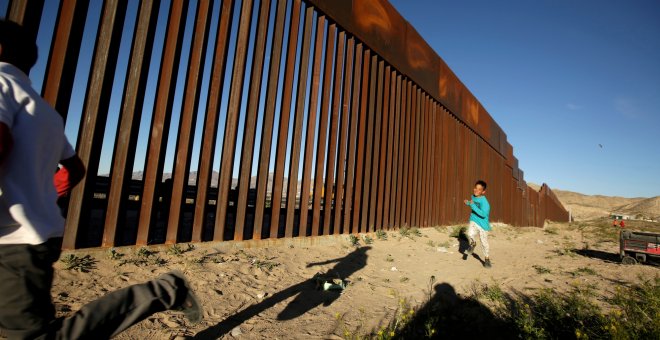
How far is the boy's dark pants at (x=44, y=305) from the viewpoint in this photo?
113cm

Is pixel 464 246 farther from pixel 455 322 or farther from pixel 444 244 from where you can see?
pixel 455 322

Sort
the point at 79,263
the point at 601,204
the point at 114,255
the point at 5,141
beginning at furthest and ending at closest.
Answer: the point at 601,204
the point at 114,255
the point at 79,263
the point at 5,141

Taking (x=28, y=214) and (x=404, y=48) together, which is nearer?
(x=28, y=214)

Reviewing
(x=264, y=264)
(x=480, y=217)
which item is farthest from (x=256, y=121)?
(x=480, y=217)

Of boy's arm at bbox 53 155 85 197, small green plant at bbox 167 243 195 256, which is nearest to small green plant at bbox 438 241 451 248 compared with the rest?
small green plant at bbox 167 243 195 256

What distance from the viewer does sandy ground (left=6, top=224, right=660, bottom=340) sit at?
98.9 inches

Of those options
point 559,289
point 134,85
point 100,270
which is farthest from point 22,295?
point 559,289

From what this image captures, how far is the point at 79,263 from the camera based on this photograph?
2861mm

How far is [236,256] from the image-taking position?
4.03 metres

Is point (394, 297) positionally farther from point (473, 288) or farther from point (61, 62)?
point (61, 62)

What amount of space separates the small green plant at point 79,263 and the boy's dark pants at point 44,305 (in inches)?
73.1

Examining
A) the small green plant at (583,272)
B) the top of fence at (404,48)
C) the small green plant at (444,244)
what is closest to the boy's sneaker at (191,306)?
the top of fence at (404,48)

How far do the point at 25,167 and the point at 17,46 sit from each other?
1.62 feet

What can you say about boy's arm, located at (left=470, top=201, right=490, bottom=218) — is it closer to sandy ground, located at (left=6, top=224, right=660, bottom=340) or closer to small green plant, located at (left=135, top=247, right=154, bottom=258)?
sandy ground, located at (left=6, top=224, right=660, bottom=340)
